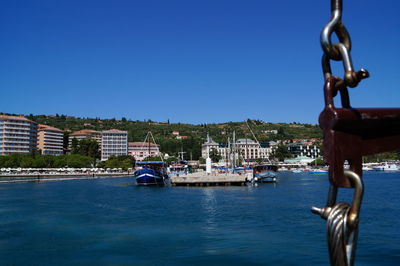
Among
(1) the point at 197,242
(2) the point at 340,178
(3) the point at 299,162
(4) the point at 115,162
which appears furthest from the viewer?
(3) the point at 299,162

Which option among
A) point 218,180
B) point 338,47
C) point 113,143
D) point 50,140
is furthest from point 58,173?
point 338,47

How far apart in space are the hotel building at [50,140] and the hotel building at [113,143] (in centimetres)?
1903

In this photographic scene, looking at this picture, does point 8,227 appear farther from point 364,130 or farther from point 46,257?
point 364,130

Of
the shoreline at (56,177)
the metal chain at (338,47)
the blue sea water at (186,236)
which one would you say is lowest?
the blue sea water at (186,236)

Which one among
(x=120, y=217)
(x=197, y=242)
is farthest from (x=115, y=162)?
(x=197, y=242)

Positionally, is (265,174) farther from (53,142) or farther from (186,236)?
(53,142)

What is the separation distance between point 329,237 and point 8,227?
26446 millimetres

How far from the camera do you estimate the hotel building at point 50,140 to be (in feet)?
535

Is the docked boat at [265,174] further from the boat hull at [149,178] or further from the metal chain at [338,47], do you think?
the metal chain at [338,47]

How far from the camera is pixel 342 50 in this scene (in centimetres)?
302

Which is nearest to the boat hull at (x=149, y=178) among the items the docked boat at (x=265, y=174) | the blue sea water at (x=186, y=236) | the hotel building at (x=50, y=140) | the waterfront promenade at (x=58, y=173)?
the docked boat at (x=265, y=174)

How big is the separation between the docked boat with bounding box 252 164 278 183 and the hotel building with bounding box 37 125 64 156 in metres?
114

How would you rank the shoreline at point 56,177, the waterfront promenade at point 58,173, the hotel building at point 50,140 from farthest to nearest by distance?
Answer: the hotel building at point 50,140 < the waterfront promenade at point 58,173 < the shoreline at point 56,177

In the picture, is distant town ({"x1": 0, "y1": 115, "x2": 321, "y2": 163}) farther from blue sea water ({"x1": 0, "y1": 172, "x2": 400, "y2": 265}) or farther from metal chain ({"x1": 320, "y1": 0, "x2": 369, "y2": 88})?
metal chain ({"x1": 320, "y1": 0, "x2": 369, "y2": 88})
